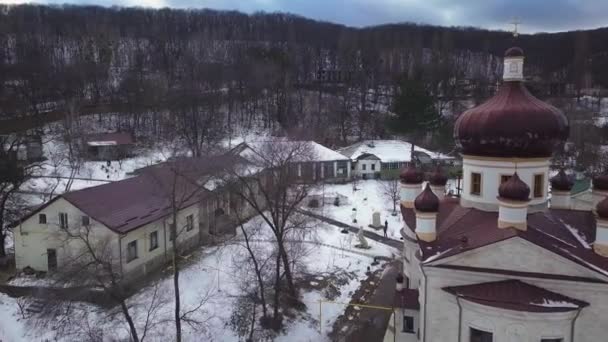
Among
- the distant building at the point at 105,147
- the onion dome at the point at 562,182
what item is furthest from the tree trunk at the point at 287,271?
the distant building at the point at 105,147

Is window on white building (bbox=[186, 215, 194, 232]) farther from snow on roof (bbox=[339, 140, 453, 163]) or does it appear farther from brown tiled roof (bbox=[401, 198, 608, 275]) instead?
snow on roof (bbox=[339, 140, 453, 163])

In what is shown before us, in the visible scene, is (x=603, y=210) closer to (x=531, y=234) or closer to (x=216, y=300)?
(x=531, y=234)

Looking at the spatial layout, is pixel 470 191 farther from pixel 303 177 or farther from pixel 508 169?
pixel 303 177

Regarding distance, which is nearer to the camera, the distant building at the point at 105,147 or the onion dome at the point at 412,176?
the onion dome at the point at 412,176

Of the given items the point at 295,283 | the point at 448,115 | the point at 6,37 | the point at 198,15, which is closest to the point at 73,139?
the point at 295,283

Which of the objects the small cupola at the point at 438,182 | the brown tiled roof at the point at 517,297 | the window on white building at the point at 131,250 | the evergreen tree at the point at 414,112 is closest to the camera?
the brown tiled roof at the point at 517,297

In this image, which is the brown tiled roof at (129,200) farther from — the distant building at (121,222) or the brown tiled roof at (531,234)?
the brown tiled roof at (531,234)

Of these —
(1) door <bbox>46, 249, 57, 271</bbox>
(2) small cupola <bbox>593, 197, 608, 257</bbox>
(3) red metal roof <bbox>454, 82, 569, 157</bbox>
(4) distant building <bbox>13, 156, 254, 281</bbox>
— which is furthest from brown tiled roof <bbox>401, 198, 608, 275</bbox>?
(1) door <bbox>46, 249, 57, 271</bbox>
